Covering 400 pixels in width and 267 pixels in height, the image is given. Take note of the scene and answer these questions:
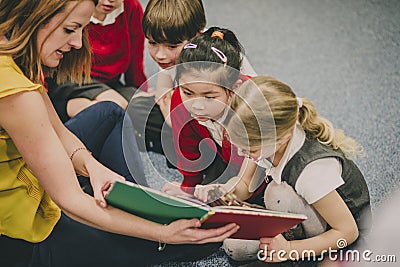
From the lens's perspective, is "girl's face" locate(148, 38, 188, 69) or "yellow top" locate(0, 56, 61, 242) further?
"girl's face" locate(148, 38, 188, 69)

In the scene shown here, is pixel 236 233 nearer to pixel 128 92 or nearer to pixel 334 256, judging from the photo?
pixel 334 256

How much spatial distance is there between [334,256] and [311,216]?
7cm

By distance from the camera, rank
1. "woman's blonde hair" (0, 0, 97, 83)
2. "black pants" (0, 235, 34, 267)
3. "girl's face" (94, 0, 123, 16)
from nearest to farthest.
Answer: "woman's blonde hair" (0, 0, 97, 83) < "black pants" (0, 235, 34, 267) < "girl's face" (94, 0, 123, 16)

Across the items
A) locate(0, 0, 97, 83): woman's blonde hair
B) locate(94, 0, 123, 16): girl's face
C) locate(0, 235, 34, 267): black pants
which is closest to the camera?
locate(0, 0, 97, 83): woman's blonde hair

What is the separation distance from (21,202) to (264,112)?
309 mm

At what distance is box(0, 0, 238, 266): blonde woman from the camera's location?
69 centimetres

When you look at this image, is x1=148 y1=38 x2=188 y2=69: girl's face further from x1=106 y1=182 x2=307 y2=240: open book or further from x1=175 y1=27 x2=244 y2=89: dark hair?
x1=106 y1=182 x2=307 y2=240: open book

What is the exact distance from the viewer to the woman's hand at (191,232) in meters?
0.74

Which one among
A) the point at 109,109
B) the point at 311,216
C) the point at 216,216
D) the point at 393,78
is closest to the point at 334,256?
the point at 311,216

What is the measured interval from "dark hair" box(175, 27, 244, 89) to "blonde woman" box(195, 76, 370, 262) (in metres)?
0.04

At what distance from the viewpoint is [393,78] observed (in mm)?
1196

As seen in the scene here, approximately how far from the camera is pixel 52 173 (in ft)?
2.35

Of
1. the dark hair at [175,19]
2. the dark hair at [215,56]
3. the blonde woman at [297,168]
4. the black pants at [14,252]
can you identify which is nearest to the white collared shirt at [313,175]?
the blonde woman at [297,168]

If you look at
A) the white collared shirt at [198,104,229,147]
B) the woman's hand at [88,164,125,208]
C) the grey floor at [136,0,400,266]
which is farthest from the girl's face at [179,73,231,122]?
the grey floor at [136,0,400,266]
